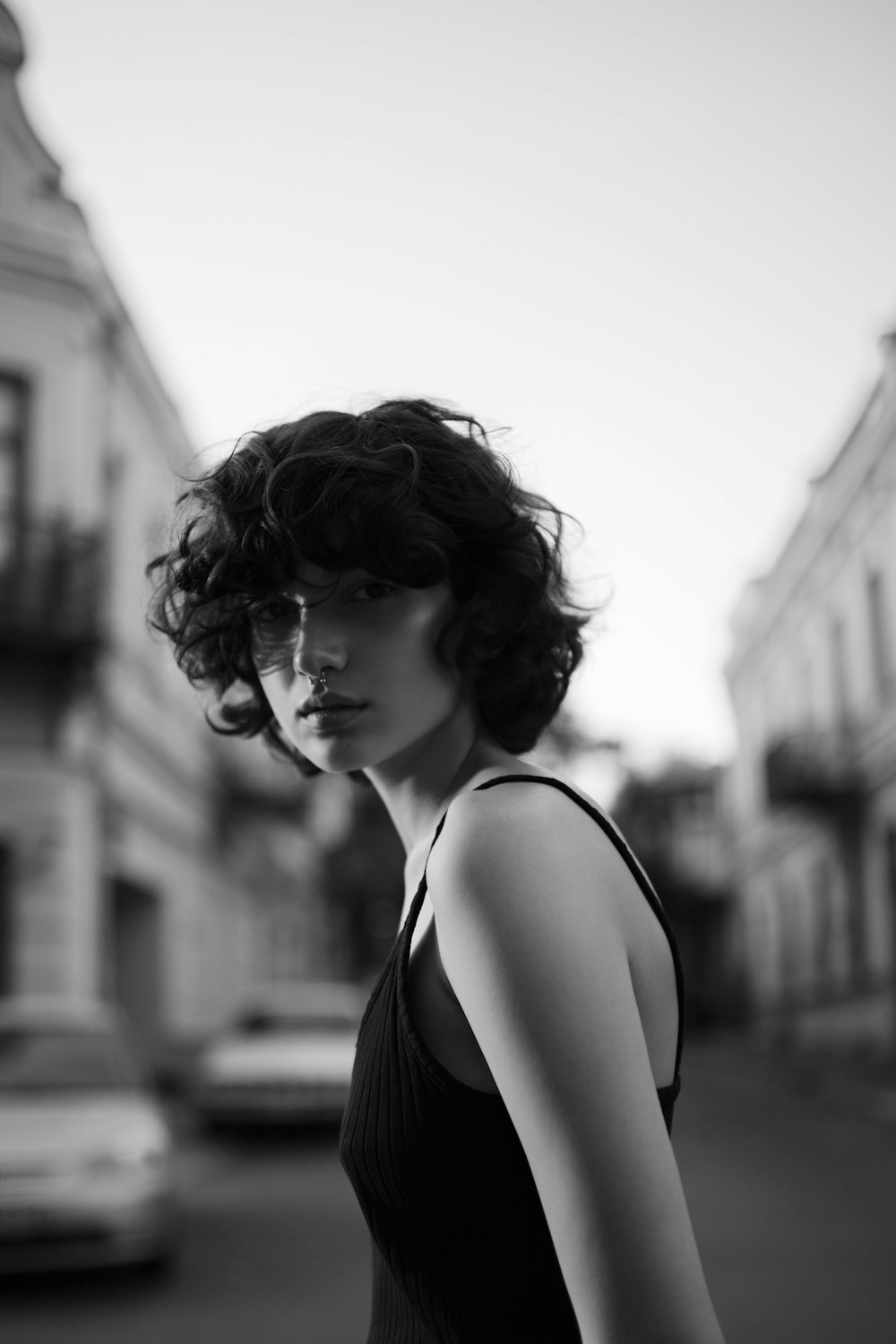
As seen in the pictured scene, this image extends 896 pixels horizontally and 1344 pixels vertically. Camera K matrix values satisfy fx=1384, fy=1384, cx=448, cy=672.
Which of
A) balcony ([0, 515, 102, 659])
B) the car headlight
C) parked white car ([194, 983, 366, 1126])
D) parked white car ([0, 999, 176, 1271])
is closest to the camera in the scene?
parked white car ([0, 999, 176, 1271])

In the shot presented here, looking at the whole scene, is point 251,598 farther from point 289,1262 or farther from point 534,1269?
point 289,1262

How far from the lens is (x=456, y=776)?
1.52m

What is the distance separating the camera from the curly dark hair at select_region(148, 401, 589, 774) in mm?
1382

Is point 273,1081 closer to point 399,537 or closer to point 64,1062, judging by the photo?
point 64,1062

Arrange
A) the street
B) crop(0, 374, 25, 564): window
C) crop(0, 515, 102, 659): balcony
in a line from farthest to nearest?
crop(0, 374, 25, 564): window
crop(0, 515, 102, 659): balcony
the street

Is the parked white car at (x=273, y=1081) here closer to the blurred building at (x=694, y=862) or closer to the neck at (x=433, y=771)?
the neck at (x=433, y=771)

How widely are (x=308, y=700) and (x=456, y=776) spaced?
20 centimetres

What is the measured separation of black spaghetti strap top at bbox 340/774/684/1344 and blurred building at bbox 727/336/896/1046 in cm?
1679

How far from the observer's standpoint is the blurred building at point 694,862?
3947cm

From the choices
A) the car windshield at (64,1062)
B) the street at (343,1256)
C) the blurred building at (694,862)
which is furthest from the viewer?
the blurred building at (694,862)

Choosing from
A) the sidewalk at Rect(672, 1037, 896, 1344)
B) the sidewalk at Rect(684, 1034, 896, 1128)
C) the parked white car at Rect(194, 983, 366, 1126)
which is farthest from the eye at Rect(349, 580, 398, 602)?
the sidewalk at Rect(684, 1034, 896, 1128)

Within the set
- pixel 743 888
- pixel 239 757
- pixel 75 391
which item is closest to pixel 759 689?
pixel 743 888

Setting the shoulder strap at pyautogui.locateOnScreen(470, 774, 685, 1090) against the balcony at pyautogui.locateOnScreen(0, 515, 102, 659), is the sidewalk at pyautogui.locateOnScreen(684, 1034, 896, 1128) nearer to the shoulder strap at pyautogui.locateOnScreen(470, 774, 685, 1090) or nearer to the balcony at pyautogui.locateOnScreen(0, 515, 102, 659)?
the balcony at pyautogui.locateOnScreen(0, 515, 102, 659)

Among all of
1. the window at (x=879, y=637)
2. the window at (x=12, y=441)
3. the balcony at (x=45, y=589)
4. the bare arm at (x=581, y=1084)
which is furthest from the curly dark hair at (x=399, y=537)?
the window at (x=879, y=637)
